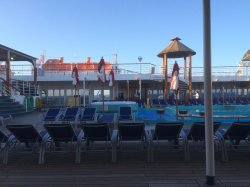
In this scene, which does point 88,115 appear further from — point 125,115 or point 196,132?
point 196,132

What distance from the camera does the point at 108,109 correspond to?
14.5m

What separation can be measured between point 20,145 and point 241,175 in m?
4.16

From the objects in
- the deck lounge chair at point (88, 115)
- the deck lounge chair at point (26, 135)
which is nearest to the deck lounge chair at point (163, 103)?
the deck lounge chair at point (88, 115)

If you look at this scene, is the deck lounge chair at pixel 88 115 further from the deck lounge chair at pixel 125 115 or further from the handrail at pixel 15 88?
the handrail at pixel 15 88

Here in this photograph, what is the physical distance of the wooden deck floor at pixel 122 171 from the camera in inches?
154

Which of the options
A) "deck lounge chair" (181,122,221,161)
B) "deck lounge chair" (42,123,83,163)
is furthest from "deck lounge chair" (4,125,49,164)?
"deck lounge chair" (181,122,221,161)

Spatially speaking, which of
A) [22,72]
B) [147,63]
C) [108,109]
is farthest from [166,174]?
[22,72]

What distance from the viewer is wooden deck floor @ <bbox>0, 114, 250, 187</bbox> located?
3908 mm

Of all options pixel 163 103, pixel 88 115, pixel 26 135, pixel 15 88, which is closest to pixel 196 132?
pixel 26 135

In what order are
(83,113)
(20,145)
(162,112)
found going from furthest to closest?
(162,112), (83,113), (20,145)

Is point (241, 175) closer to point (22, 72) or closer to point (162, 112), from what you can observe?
point (162, 112)

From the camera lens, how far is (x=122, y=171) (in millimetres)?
4434

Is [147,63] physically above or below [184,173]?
above

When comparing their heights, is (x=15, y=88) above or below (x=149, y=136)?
above
